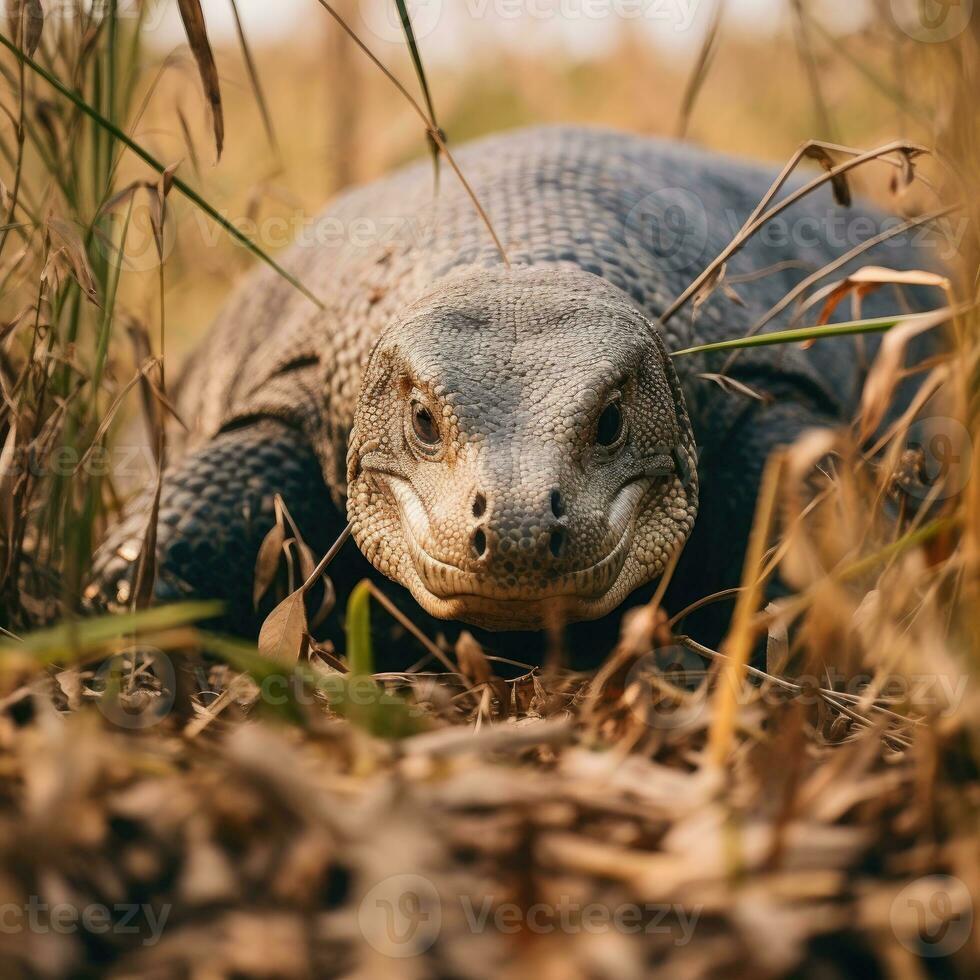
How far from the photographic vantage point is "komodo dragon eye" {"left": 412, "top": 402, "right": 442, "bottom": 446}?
2.76 m

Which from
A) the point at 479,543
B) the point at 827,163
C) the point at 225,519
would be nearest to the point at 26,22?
the point at 225,519

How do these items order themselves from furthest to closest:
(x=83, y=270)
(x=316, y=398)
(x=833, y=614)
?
1. (x=316, y=398)
2. (x=83, y=270)
3. (x=833, y=614)

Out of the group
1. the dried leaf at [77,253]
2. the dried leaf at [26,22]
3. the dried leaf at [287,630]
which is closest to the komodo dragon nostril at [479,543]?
the dried leaf at [287,630]

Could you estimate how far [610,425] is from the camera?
9.08ft

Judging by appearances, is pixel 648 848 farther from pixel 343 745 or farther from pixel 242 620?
pixel 242 620

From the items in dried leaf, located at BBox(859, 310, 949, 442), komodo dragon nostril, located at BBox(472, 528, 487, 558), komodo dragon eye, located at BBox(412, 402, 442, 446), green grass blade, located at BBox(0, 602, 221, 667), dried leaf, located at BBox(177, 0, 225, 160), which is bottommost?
komodo dragon nostril, located at BBox(472, 528, 487, 558)

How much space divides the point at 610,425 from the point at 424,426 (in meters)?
0.43

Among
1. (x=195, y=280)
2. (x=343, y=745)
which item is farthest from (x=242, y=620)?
(x=195, y=280)

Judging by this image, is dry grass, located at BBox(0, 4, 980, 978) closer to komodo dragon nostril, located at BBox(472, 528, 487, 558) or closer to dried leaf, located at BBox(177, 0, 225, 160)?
komodo dragon nostril, located at BBox(472, 528, 487, 558)

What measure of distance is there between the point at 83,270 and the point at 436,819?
1603 mm

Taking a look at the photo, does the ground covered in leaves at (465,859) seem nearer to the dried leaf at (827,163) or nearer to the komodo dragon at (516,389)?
the komodo dragon at (516,389)

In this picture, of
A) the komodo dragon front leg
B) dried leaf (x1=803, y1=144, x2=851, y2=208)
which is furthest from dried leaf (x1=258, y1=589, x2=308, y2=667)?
dried leaf (x1=803, y1=144, x2=851, y2=208)

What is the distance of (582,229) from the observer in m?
3.47

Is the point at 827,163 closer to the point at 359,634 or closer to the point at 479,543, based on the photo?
the point at 479,543
